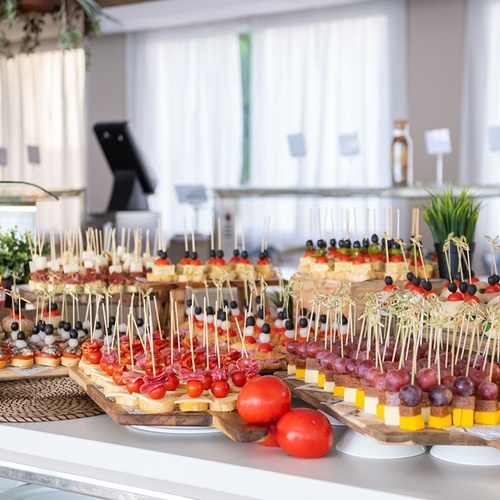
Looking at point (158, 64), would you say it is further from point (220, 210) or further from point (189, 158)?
point (220, 210)

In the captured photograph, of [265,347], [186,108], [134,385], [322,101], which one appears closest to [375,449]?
[134,385]

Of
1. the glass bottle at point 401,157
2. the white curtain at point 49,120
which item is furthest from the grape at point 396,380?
the white curtain at point 49,120

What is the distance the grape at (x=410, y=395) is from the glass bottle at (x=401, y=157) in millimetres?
3041

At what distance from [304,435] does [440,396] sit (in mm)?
280

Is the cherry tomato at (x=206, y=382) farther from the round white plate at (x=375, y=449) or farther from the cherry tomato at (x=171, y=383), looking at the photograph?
the round white plate at (x=375, y=449)

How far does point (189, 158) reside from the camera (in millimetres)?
9633

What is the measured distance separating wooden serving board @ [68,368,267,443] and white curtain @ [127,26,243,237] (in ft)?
24.1

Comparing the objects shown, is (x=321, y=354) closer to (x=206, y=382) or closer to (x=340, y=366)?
(x=340, y=366)

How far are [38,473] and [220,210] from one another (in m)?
3.31

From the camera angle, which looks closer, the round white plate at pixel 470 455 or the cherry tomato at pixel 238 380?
the round white plate at pixel 470 455

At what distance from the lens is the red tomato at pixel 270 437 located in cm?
180

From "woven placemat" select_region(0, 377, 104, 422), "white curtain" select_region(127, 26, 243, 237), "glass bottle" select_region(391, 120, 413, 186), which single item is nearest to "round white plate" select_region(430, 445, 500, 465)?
"woven placemat" select_region(0, 377, 104, 422)

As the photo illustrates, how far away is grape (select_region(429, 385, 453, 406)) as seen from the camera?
1698 mm

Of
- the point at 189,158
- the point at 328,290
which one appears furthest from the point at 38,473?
the point at 189,158
